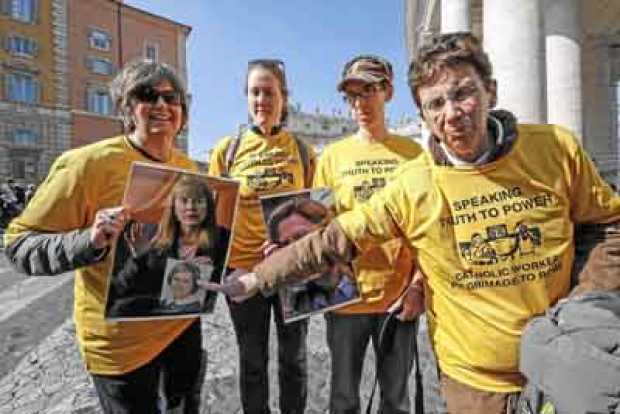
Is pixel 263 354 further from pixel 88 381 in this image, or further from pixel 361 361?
pixel 88 381

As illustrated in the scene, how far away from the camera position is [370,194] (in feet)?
Result: 6.99

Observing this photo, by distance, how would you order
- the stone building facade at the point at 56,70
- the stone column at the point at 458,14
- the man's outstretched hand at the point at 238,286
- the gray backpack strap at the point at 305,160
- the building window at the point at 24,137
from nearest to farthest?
the man's outstretched hand at the point at 238,286 < the gray backpack strap at the point at 305,160 < the stone column at the point at 458,14 < the building window at the point at 24,137 < the stone building facade at the point at 56,70

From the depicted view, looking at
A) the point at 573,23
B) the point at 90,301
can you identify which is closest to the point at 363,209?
the point at 90,301

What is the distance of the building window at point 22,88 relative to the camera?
113 ft

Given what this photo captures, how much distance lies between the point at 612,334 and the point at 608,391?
0.36ft

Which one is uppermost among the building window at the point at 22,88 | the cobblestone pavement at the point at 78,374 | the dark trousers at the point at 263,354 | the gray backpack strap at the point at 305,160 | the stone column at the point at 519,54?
the building window at the point at 22,88

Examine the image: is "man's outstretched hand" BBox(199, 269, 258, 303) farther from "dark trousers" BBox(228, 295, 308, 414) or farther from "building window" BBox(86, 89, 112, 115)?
"building window" BBox(86, 89, 112, 115)

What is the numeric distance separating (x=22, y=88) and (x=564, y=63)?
3842 cm

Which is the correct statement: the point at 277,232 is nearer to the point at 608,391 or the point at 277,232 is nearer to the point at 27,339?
the point at 608,391

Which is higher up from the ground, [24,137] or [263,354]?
[24,137]

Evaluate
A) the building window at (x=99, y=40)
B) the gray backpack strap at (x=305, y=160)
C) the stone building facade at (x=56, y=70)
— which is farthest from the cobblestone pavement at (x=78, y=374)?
the building window at (x=99, y=40)

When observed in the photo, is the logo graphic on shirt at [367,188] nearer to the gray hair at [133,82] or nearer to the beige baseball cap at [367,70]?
the beige baseball cap at [367,70]

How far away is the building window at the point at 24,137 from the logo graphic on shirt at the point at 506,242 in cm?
3877

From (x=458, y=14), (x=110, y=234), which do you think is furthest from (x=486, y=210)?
(x=458, y=14)
